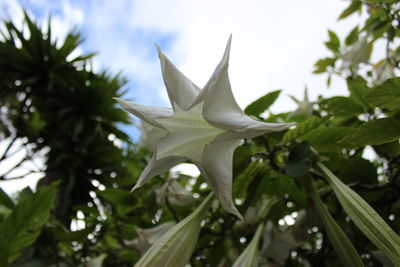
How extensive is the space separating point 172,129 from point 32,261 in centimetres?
44

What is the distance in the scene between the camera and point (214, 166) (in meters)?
0.38

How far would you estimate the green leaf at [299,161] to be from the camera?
1.72ft

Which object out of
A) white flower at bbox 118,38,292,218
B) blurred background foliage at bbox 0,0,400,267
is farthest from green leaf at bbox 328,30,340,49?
white flower at bbox 118,38,292,218

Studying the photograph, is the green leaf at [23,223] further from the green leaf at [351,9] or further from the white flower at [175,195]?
the green leaf at [351,9]

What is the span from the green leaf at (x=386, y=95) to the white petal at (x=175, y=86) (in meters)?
0.19

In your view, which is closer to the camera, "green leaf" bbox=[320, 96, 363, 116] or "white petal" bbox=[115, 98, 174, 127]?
"white petal" bbox=[115, 98, 174, 127]

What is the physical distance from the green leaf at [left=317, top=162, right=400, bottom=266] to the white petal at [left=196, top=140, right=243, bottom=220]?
15 cm

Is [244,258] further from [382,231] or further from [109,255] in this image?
[109,255]

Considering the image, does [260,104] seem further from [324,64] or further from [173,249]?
[324,64]

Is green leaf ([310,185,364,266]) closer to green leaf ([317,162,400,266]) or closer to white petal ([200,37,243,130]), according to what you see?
green leaf ([317,162,400,266])

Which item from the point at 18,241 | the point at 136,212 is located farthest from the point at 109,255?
the point at 18,241

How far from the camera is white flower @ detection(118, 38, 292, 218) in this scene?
35 centimetres

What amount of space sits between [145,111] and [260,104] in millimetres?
300

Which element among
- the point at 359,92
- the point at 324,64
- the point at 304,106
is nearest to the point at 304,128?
the point at 359,92
